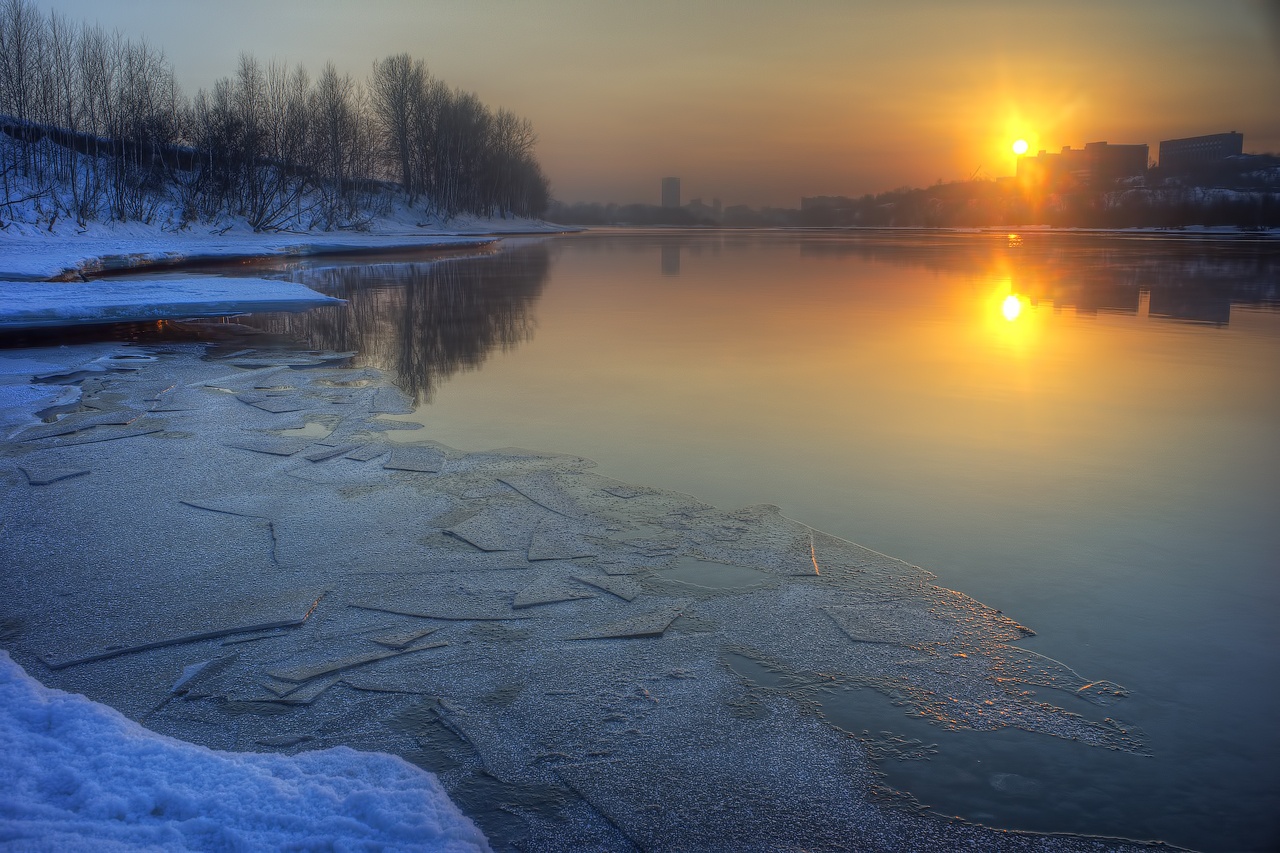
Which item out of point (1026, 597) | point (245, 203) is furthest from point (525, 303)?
point (245, 203)

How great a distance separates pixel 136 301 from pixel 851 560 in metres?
12.3

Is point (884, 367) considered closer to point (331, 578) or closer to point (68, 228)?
point (331, 578)

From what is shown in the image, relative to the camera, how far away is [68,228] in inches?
1228

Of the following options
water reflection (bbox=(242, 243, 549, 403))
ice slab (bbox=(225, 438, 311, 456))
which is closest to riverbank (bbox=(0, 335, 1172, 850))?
ice slab (bbox=(225, 438, 311, 456))

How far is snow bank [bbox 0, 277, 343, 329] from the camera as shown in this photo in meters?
11.3

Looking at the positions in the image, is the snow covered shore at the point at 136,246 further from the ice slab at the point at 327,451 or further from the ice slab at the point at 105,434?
the ice slab at the point at 327,451

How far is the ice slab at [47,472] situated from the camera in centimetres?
494

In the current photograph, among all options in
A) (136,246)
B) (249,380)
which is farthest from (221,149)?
(249,380)

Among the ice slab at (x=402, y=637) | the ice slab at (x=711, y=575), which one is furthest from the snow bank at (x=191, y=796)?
the ice slab at (x=711, y=575)

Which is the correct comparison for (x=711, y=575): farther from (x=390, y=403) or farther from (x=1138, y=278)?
(x=1138, y=278)

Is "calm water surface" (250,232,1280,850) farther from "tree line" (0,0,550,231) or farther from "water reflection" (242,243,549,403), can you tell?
"tree line" (0,0,550,231)

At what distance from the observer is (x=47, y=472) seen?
5.09 metres

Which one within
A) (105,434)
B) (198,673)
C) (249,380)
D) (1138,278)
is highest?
(1138,278)

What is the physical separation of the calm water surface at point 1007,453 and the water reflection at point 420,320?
0.10 metres
